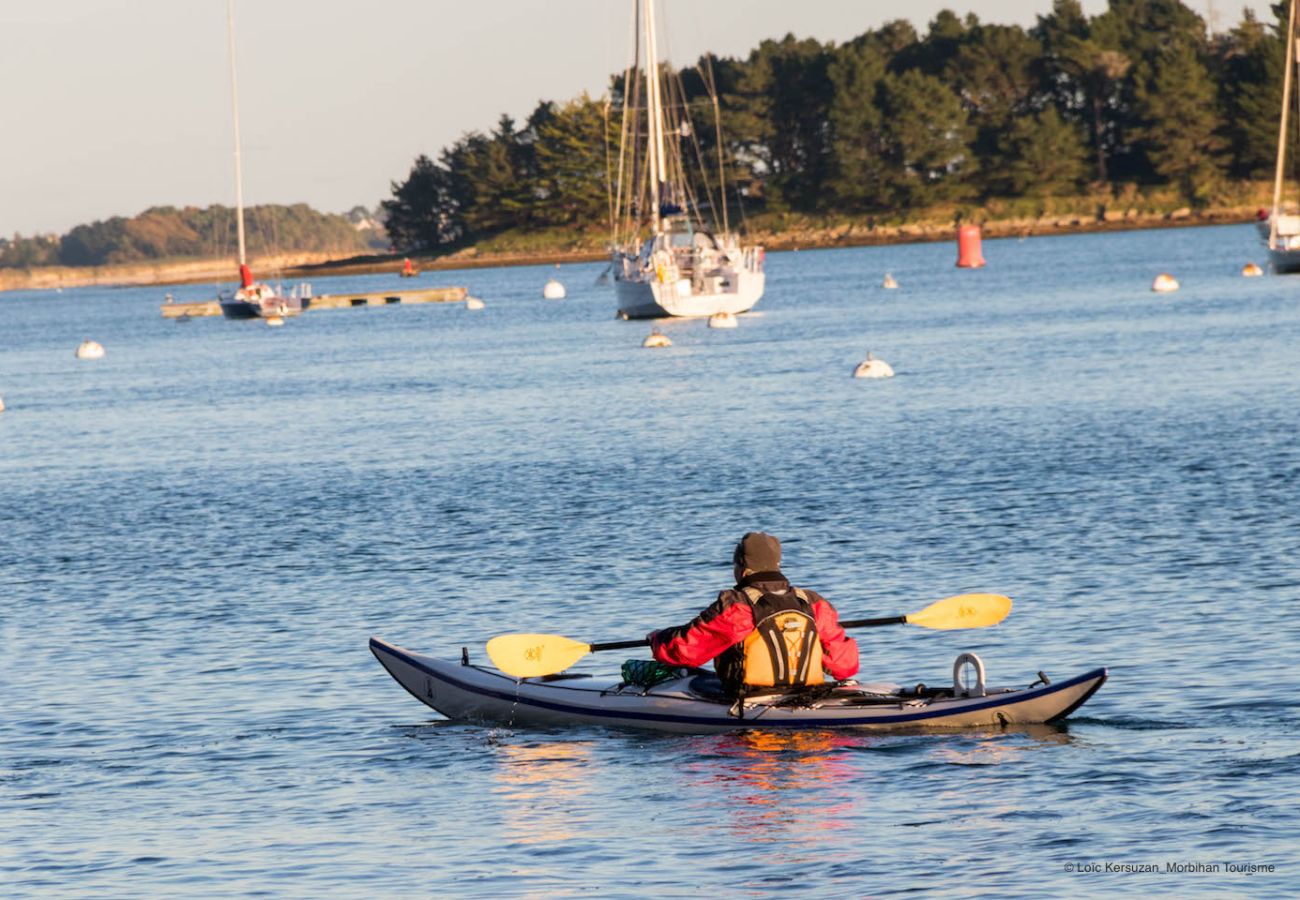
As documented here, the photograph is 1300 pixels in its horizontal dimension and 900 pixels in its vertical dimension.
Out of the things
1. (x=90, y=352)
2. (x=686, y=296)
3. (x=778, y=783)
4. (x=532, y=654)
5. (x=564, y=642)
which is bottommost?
(x=90, y=352)

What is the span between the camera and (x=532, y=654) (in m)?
18.5

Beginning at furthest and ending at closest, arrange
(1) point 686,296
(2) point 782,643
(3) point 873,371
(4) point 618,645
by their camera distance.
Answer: (1) point 686,296, (3) point 873,371, (4) point 618,645, (2) point 782,643

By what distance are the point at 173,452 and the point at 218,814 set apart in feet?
106

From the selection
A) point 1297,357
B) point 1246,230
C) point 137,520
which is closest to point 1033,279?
point 1297,357

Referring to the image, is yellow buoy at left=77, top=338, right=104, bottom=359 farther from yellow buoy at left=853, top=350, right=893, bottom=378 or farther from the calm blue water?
yellow buoy at left=853, top=350, right=893, bottom=378

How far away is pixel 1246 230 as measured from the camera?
193125 mm

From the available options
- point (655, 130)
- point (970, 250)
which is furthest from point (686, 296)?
point (970, 250)

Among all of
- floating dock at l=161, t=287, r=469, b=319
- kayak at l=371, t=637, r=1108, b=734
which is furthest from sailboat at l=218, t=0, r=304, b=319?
kayak at l=371, t=637, r=1108, b=734

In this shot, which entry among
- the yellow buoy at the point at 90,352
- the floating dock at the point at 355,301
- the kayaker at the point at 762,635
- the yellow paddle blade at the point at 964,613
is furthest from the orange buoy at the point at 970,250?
the kayaker at the point at 762,635

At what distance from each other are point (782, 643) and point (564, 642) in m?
2.48

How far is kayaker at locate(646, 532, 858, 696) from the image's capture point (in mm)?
16500

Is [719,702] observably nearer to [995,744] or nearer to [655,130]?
[995,744]

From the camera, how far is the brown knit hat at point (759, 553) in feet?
54.0

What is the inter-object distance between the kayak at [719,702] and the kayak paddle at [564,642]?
153 millimetres
